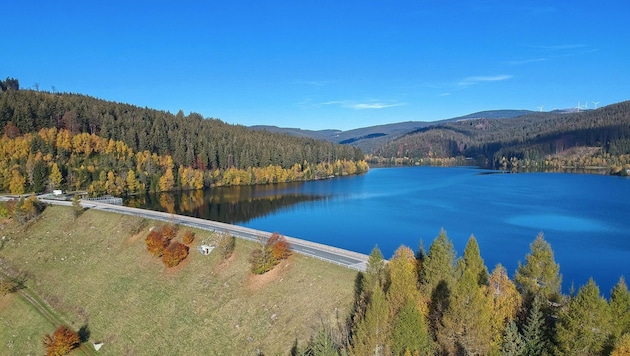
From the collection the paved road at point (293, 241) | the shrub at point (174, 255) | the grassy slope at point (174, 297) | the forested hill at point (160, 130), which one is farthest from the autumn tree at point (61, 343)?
the forested hill at point (160, 130)

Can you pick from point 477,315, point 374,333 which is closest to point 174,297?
point 374,333

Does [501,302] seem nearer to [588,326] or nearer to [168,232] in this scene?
[588,326]

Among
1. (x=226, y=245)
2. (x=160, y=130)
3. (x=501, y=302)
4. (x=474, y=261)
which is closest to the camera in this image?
(x=501, y=302)

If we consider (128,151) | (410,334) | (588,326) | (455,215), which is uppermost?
(128,151)

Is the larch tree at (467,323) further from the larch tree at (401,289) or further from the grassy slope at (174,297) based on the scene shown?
the grassy slope at (174,297)

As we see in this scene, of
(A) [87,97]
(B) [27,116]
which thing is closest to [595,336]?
(B) [27,116]

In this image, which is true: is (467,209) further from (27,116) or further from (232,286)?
(27,116)
